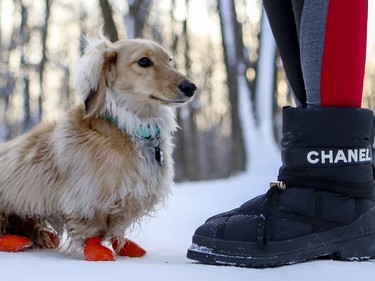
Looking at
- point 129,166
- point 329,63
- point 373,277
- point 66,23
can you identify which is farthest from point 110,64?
point 66,23

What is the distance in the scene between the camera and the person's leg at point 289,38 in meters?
2.06

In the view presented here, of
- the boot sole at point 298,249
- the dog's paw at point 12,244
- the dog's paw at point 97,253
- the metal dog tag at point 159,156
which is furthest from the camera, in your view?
the metal dog tag at point 159,156

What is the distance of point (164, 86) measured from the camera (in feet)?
8.20

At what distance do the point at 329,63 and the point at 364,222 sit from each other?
49cm

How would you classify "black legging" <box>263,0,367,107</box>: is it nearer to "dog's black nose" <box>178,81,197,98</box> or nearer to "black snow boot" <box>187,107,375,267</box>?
"black snow boot" <box>187,107,375,267</box>

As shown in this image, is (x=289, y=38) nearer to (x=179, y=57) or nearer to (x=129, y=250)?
(x=129, y=250)

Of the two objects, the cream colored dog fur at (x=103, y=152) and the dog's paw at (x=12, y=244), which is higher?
the cream colored dog fur at (x=103, y=152)

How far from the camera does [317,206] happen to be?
5.62ft

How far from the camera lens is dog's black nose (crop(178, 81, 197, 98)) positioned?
2.47 m

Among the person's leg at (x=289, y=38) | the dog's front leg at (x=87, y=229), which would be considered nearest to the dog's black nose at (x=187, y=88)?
the person's leg at (x=289, y=38)

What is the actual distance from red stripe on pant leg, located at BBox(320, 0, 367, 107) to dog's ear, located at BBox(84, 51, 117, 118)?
101cm

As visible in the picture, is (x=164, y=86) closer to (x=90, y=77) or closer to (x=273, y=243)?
(x=90, y=77)

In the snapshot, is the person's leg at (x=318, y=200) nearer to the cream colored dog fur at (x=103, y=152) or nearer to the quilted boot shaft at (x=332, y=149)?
the quilted boot shaft at (x=332, y=149)

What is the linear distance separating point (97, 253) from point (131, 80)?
2.80ft
